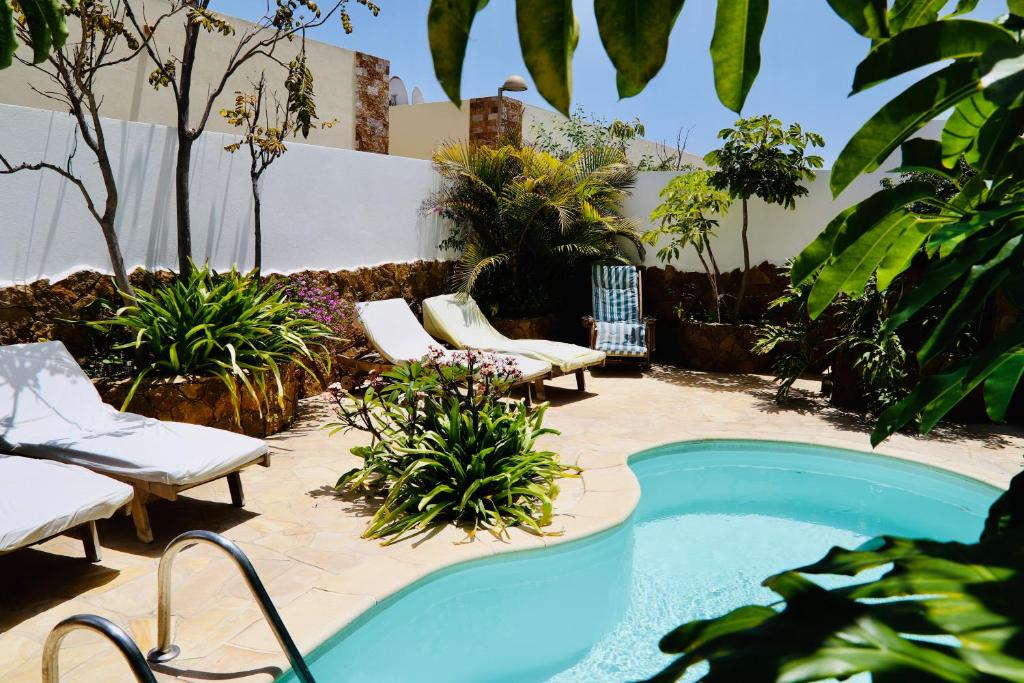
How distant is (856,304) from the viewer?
24.9 ft

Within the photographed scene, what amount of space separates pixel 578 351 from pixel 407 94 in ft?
37.5

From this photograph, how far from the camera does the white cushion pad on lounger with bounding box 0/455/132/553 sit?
10.6 ft

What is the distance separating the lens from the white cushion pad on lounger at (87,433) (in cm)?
406

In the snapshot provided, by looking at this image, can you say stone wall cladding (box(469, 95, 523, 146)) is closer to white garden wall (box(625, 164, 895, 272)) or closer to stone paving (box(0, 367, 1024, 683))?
white garden wall (box(625, 164, 895, 272))

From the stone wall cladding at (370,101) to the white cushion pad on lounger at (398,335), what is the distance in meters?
4.99

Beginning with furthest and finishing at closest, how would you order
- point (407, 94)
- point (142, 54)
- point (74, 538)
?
point (407, 94), point (142, 54), point (74, 538)

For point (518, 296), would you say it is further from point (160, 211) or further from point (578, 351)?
point (160, 211)

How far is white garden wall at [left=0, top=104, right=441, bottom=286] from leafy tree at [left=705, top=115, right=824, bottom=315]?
3837mm

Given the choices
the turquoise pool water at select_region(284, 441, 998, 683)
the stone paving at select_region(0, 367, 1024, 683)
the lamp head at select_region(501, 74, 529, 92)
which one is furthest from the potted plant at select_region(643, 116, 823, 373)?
the lamp head at select_region(501, 74, 529, 92)

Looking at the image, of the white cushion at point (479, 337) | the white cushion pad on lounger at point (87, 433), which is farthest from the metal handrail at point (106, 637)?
the white cushion at point (479, 337)

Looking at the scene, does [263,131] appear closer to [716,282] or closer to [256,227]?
[256,227]

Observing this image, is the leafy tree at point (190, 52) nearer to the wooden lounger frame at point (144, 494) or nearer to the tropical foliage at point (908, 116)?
the wooden lounger frame at point (144, 494)

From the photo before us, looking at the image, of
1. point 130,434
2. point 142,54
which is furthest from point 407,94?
point 130,434

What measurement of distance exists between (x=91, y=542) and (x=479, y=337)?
17.2 ft
